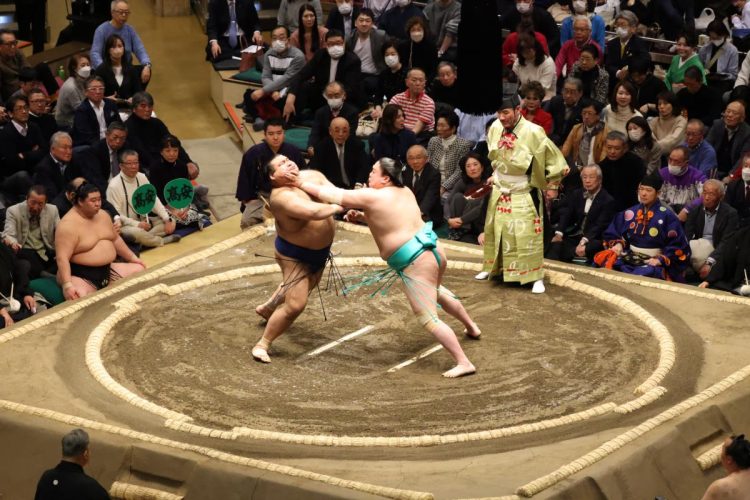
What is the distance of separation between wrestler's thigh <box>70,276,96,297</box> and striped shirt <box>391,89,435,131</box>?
2.03m

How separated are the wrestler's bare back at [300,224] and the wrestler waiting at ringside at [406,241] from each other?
120 mm

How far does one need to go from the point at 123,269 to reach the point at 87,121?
1275mm

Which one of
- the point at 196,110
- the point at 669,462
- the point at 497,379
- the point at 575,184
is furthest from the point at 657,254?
the point at 196,110

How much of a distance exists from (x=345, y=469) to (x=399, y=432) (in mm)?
357

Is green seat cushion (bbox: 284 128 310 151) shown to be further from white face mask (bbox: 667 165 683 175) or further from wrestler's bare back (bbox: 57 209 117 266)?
white face mask (bbox: 667 165 683 175)

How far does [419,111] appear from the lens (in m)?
6.96

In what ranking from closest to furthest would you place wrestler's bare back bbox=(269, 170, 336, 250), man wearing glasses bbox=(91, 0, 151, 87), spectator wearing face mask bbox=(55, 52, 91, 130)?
wrestler's bare back bbox=(269, 170, 336, 250), spectator wearing face mask bbox=(55, 52, 91, 130), man wearing glasses bbox=(91, 0, 151, 87)

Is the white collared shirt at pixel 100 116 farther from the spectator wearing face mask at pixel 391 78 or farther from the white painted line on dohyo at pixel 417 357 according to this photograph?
the white painted line on dohyo at pixel 417 357

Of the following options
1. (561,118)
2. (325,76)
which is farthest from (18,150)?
(561,118)

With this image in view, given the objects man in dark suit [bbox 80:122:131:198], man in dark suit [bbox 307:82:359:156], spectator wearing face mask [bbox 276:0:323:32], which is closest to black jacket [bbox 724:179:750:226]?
man in dark suit [bbox 307:82:359:156]

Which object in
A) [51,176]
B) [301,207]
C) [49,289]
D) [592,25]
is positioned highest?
[592,25]

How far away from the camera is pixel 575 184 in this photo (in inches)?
253

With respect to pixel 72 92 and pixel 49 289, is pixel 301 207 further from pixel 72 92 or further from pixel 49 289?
pixel 72 92

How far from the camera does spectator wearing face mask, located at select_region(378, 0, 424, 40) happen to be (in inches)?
303
